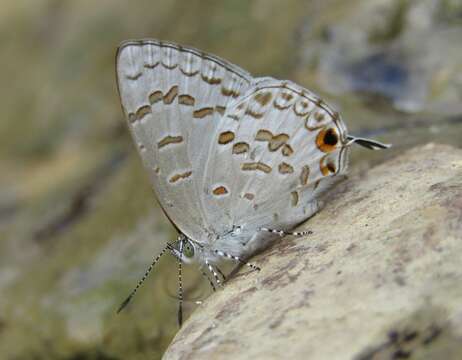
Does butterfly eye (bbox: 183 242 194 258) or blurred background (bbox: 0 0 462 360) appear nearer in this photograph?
butterfly eye (bbox: 183 242 194 258)

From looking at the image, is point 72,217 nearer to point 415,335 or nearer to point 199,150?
A: point 199,150

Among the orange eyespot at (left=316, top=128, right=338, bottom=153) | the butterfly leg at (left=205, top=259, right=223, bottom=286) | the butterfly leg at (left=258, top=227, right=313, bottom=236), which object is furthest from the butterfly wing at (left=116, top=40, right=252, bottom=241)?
the orange eyespot at (left=316, top=128, right=338, bottom=153)

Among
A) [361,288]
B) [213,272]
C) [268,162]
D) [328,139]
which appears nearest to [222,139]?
[268,162]

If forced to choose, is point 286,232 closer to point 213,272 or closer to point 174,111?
point 213,272

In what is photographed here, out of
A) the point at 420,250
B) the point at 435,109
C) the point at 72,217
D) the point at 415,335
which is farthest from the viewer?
the point at 72,217

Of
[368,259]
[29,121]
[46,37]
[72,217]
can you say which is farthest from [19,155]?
[368,259]

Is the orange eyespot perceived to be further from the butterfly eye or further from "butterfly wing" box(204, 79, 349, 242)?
the butterfly eye
